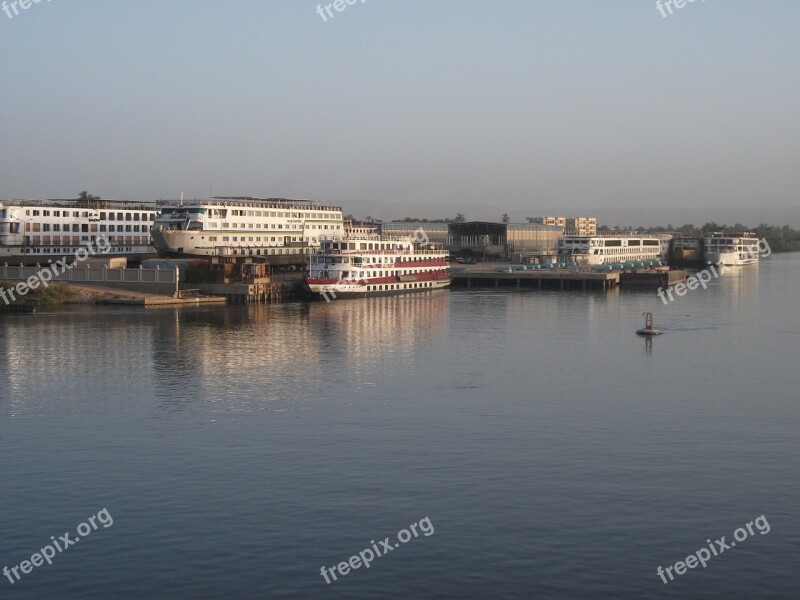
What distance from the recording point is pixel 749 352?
4581cm

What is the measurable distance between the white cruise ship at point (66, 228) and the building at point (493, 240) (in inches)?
1912

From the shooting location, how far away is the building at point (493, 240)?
132750mm

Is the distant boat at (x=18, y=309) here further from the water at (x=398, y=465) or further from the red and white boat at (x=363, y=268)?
the red and white boat at (x=363, y=268)

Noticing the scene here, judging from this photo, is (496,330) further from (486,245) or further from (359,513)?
(486,245)

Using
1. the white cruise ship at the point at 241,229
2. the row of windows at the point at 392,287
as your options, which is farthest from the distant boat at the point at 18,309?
the row of windows at the point at 392,287

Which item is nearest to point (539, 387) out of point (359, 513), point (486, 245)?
point (359, 513)

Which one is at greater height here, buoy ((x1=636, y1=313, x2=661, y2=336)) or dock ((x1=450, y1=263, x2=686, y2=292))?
dock ((x1=450, y1=263, x2=686, y2=292))

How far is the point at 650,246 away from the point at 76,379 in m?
112

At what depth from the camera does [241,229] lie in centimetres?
8519

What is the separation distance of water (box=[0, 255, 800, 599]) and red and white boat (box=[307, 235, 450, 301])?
25.2m

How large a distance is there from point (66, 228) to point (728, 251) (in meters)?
93.1

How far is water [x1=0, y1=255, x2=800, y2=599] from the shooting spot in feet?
59.8

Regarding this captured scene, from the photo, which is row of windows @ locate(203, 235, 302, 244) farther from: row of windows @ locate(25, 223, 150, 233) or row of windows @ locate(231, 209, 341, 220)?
row of windows @ locate(25, 223, 150, 233)

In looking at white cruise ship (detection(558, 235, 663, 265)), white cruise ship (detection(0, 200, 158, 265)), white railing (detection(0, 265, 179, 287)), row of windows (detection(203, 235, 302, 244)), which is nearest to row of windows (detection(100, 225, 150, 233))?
white cruise ship (detection(0, 200, 158, 265))
